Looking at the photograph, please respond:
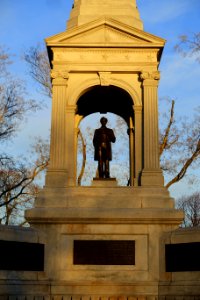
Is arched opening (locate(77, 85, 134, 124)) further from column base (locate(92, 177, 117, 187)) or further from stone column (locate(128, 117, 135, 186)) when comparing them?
column base (locate(92, 177, 117, 187))

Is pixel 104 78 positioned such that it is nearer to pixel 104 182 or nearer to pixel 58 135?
pixel 58 135

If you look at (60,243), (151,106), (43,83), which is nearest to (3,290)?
(60,243)

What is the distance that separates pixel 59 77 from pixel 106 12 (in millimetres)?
→ 3314

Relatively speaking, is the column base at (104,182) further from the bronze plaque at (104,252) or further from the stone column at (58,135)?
the bronze plaque at (104,252)

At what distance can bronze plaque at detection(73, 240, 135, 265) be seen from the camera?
14379 millimetres

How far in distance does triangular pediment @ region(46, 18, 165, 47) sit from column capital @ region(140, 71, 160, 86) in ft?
3.04

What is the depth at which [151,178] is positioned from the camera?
15539 mm

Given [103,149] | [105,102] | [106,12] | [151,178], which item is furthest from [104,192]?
[106,12]

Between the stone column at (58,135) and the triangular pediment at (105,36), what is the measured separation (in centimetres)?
113

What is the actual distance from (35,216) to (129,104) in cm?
575

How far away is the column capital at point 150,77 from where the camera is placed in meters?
16.5

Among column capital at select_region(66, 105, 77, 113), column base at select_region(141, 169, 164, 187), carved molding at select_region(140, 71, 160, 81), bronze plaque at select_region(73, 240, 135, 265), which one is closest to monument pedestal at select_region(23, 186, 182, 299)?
bronze plaque at select_region(73, 240, 135, 265)

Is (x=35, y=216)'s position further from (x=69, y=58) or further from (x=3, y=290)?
(x=69, y=58)

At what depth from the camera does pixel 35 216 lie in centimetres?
1456
